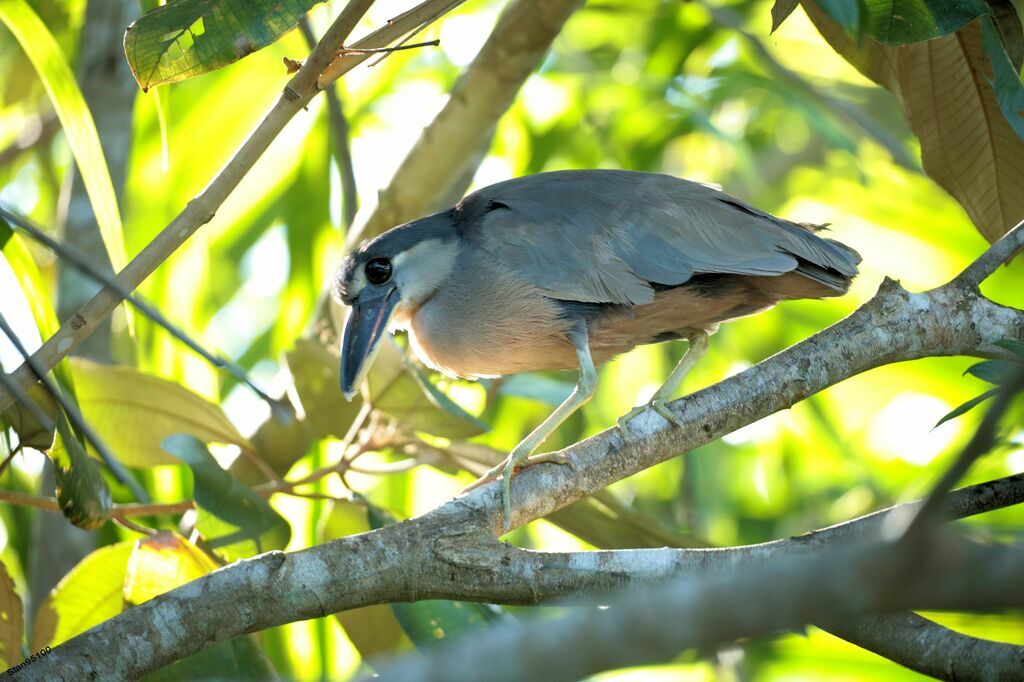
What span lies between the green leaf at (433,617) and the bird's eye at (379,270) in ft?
1.71

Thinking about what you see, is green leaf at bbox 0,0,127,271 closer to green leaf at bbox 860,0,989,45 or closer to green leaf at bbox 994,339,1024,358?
green leaf at bbox 860,0,989,45

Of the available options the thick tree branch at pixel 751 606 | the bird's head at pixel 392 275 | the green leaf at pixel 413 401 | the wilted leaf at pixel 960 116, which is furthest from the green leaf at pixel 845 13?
the green leaf at pixel 413 401

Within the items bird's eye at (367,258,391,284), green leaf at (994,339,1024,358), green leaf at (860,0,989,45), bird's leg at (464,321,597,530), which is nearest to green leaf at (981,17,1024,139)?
green leaf at (860,0,989,45)

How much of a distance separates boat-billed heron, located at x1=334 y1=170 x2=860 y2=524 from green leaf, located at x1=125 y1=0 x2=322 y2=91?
2.39 ft

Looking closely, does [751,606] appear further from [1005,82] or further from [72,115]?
[72,115]

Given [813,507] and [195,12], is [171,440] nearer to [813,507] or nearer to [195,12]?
[195,12]

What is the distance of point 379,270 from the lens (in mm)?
2385

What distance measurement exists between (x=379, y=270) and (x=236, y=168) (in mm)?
742

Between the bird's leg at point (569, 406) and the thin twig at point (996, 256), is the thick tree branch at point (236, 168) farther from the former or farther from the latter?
the thin twig at point (996, 256)

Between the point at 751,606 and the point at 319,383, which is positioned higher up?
the point at 319,383

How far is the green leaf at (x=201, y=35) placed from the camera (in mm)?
1657

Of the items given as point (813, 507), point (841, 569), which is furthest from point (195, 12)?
point (813, 507)

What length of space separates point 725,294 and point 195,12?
3.93ft

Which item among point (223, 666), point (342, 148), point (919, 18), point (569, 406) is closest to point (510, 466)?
point (569, 406)
